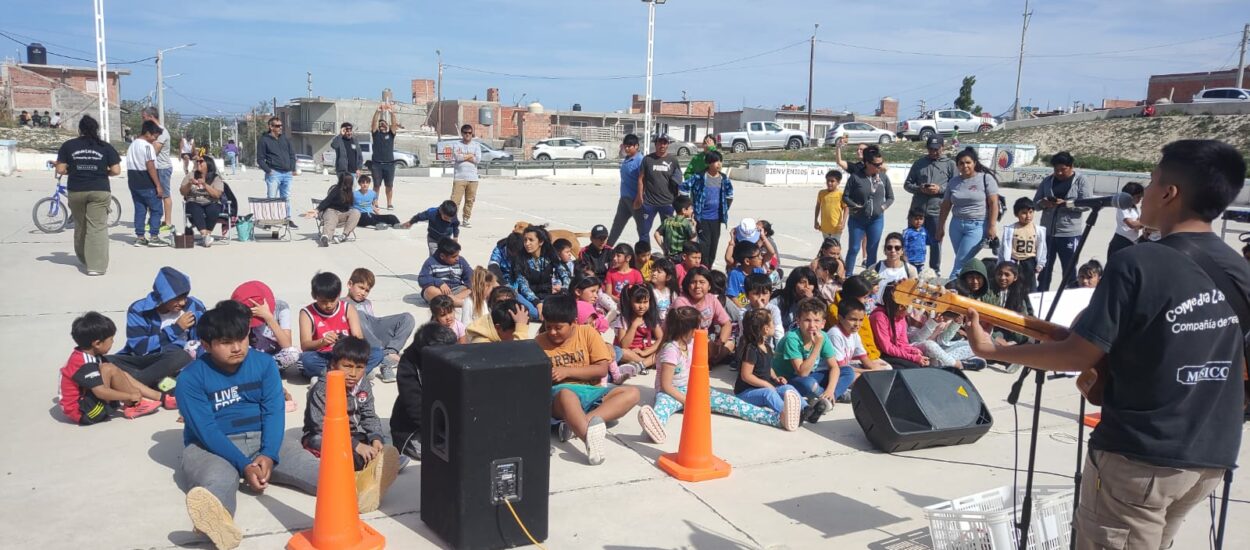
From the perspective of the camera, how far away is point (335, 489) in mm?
3957

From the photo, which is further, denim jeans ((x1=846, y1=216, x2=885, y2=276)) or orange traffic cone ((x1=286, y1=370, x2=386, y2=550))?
denim jeans ((x1=846, y1=216, x2=885, y2=276))

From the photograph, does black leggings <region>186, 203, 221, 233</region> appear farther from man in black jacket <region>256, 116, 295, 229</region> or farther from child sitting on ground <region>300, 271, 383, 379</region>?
child sitting on ground <region>300, 271, 383, 379</region>

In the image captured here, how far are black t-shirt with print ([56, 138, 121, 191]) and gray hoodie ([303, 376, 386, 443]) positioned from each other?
6639 millimetres

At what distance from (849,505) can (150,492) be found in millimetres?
3667

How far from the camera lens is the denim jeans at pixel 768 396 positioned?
6164mm

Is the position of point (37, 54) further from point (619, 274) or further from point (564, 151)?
point (619, 274)

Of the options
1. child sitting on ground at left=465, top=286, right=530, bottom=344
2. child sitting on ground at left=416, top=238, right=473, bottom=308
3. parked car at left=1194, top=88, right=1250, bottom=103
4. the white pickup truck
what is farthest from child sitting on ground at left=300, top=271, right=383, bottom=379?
parked car at left=1194, top=88, right=1250, bottom=103

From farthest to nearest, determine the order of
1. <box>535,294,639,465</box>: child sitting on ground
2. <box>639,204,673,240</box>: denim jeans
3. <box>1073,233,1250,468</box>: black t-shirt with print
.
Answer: <box>639,204,673,240</box>: denim jeans, <box>535,294,639,465</box>: child sitting on ground, <box>1073,233,1250,468</box>: black t-shirt with print

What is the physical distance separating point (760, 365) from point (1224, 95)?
1949 inches

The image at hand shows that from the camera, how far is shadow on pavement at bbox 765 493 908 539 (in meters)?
4.52

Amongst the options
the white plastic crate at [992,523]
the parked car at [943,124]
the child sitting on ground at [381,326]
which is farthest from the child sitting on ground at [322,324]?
the parked car at [943,124]

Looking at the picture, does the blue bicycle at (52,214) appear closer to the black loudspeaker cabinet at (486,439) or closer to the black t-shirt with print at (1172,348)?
the black loudspeaker cabinet at (486,439)

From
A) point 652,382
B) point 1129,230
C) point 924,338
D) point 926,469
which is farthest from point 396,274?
point 1129,230

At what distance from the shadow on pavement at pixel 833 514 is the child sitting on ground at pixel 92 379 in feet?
13.3
